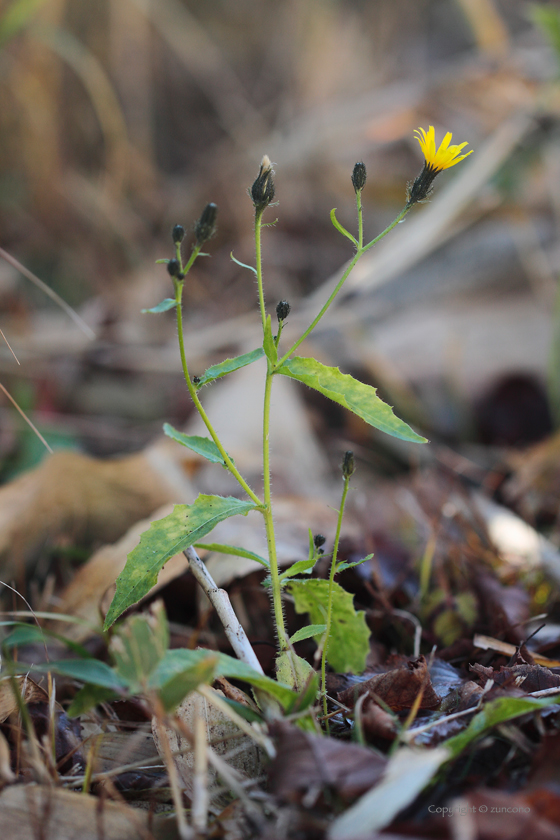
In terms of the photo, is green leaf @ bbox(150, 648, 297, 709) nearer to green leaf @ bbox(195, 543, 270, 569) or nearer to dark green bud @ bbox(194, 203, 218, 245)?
green leaf @ bbox(195, 543, 270, 569)

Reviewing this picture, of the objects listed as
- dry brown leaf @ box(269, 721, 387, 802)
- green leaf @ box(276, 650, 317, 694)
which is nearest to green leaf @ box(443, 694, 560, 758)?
dry brown leaf @ box(269, 721, 387, 802)

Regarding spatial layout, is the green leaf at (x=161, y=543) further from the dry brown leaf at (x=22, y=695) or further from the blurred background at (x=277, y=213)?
the blurred background at (x=277, y=213)

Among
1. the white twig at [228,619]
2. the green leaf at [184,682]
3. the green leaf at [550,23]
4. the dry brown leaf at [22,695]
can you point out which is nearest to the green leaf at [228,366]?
the white twig at [228,619]

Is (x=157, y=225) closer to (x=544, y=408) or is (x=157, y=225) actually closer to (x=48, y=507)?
(x=544, y=408)

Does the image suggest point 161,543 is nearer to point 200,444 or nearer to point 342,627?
point 200,444

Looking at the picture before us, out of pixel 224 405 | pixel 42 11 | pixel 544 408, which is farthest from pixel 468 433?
pixel 42 11
